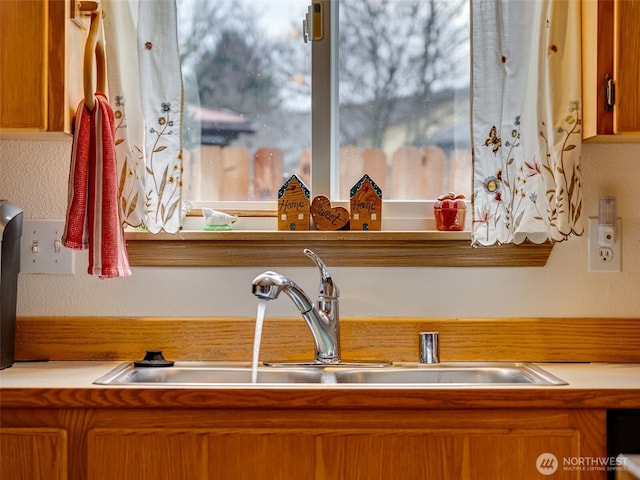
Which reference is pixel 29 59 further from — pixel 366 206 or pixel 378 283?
pixel 378 283

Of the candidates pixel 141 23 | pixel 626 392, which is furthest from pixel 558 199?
pixel 141 23

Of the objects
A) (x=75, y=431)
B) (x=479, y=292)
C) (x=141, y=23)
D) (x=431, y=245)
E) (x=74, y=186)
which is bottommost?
(x=75, y=431)

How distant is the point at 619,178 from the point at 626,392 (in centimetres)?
66

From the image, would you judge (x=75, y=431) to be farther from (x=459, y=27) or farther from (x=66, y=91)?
(x=459, y=27)

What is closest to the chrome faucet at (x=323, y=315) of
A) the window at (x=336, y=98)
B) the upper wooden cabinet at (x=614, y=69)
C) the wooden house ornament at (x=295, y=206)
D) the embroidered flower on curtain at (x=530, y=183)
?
the wooden house ornament at (x=295, y=206)

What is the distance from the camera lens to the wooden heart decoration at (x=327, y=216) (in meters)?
1.90

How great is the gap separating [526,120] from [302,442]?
36.3 inches

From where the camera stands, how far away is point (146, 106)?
5.93ft

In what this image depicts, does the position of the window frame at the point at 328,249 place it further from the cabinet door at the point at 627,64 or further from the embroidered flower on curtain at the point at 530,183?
the cabinet door at the point at 627,64

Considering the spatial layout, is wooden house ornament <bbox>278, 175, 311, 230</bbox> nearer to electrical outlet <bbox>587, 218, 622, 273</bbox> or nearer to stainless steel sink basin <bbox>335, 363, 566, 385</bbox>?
stainless steel sink basin <bbox>335, 363, 566, 385</bbox>

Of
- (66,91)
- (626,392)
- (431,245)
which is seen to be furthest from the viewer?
(431,245)

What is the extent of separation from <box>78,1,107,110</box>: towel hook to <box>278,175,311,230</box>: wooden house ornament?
0.51m

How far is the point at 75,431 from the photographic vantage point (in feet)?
4.81

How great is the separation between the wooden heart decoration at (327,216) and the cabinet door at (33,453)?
0.79 m
